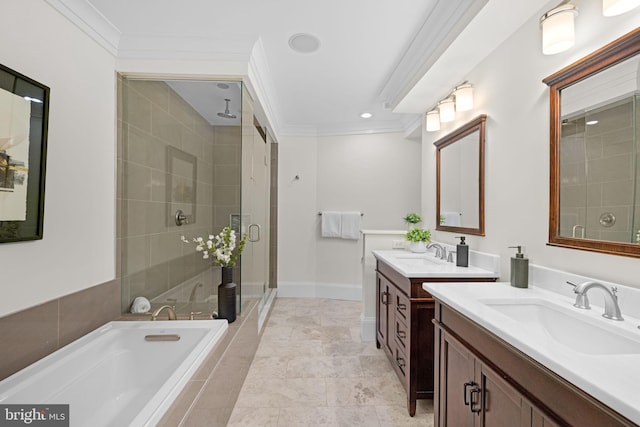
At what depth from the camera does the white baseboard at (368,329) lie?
2863mm

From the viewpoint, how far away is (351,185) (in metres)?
4.21

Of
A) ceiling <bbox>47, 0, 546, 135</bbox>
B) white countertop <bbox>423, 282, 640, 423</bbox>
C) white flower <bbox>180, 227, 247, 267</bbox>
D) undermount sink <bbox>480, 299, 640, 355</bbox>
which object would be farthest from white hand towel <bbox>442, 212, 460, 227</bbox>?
white flower <bbox>180, 227, 247, 267</bbox>

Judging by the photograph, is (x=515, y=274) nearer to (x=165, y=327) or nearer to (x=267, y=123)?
(x=165, y=327)

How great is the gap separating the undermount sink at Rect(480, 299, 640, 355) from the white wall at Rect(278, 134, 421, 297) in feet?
9.48

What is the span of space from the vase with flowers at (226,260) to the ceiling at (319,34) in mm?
1026

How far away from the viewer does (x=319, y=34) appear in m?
2.02

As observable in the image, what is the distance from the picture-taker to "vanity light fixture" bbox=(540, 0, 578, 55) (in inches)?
49.1

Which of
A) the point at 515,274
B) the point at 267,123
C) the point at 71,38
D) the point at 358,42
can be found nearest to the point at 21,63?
the point at 71,38

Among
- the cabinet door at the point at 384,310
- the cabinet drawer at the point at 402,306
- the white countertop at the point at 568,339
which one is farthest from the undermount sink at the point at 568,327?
the cabinet door at the point at 384,310

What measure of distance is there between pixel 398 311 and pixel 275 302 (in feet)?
7.64

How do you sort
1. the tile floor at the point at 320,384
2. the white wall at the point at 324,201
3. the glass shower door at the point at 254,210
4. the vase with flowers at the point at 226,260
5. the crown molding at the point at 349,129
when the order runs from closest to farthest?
the tile floor at the point at 320,384 → the vase with flowers at the point at 226,260 → the glass shower door at the point at 254,210 → the crown molding at the point at 349,129 → the white wall at the point at 324,201

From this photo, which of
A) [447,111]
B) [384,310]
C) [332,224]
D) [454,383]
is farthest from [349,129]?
[454,383]

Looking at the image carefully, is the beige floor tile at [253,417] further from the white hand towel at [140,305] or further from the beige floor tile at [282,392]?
the white hand towel at [140,305]

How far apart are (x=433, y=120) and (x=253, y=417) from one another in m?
2.60
